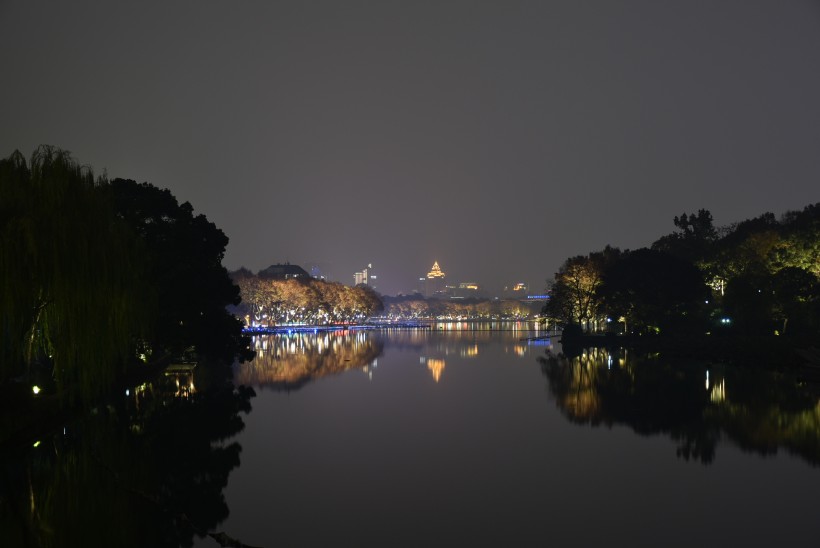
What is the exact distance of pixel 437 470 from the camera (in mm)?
21078

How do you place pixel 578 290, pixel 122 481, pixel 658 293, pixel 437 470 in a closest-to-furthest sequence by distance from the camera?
pixel 122 481
pixel 437 470
pixel 658 293
pixel 578 290

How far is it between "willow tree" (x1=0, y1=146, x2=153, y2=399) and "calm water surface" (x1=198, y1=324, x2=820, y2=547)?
Result: 5573mm

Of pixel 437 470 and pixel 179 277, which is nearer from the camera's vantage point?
pixel 437 470

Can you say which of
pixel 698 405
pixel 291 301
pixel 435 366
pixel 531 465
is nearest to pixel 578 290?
pixel 435 366

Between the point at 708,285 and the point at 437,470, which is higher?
the point at 708,285

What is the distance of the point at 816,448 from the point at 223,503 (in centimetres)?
1672

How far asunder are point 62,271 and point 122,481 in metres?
6.37

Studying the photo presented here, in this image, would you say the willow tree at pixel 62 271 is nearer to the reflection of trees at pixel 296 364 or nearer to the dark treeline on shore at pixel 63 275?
the dark treeline on shore at pixel 63 275

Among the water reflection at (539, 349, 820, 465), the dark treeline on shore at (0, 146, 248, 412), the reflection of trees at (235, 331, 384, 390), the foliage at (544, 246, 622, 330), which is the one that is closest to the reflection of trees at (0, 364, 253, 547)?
the dark treeline on shore at (0, 146, 248, 412)

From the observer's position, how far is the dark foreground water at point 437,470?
15312mm

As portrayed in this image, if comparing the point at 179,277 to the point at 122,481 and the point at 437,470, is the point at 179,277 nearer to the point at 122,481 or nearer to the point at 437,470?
the point at 122,481

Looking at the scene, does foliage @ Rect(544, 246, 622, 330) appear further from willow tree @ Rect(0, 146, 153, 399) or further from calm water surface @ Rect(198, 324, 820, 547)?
willow tree @ Rect(0, 146, 153, 399)

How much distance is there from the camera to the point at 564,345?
273 feet

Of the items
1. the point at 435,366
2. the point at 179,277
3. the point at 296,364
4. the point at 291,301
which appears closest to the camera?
the point at 179,277
